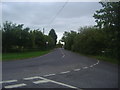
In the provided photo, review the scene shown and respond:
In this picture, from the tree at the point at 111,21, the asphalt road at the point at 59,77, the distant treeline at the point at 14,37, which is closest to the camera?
the asphalt road at the point at 59,77

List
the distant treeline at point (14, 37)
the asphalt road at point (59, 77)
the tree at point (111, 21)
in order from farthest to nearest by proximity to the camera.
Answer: the distant treeline at point (14, 37), the tree at point (111, 21), the asphalt road at point (59, 77)

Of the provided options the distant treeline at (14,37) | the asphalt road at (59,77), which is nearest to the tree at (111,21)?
the asphalt road at (59,77)

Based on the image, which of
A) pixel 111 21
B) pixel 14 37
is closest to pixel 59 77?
pixel 111 21

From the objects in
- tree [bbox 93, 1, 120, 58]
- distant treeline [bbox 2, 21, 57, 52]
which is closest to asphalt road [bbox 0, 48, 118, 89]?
tree [bbox 93, 1, 120, 58]

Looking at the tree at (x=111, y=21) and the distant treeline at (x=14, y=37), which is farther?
the distant treeline at (x=14, y=37)

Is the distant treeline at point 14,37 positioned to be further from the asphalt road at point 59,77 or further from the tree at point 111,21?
the asphalt road at point 59,77

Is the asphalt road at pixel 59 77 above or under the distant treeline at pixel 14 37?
under

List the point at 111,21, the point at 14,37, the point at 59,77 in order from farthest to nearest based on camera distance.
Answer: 1. the point at 14,37
2. the point at 111,21
3. the point at 59,77

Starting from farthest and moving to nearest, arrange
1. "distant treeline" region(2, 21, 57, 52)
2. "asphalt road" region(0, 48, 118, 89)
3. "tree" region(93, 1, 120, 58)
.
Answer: "distant treeline" region(2, 21, 57, 52) → "tree" region(93, 1, 120, 58) → "asphalt road" region(0, 48, 118, 89)

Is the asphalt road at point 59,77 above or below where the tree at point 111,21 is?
below

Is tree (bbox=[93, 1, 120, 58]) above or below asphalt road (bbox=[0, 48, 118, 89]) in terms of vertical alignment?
above

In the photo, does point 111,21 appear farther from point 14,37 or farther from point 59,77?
A: point 14,37

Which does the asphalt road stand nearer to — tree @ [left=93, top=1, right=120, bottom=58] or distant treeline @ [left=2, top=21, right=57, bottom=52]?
tree @ [left=93, top=1, right=120, bottom=58]

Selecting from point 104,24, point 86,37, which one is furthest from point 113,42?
point 86,37
